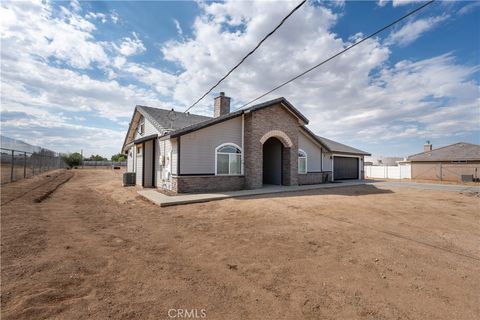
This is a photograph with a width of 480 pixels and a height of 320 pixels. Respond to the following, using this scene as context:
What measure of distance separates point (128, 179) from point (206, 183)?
759 cm

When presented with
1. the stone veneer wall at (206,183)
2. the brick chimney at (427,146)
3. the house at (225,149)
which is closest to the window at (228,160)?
the house at (225,149)

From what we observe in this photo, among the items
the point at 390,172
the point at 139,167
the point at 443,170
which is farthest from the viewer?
the point at 390,172

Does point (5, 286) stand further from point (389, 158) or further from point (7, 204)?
point (389, 158)

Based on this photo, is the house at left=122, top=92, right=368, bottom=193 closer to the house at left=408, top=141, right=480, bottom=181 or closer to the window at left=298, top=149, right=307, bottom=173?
the window at left=298, top=149, right=307, bottom=173

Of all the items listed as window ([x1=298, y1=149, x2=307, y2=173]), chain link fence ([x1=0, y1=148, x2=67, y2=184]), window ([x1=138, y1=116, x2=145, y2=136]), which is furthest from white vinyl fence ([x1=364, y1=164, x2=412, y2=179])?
chain link fence ([x1=0, y1=148, x2=67, y2=184])

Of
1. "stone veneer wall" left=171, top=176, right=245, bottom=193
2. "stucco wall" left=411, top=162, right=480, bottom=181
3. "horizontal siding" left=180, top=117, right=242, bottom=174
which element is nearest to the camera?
"stone veneer wall" left=171, top=176, right=245, bottom=193

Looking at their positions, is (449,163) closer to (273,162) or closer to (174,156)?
(273,162)

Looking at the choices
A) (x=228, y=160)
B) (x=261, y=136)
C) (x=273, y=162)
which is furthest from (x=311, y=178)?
(x=228, y=160)

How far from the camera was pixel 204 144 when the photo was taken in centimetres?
1223

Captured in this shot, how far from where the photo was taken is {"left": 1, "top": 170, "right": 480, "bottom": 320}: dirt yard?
109 inches

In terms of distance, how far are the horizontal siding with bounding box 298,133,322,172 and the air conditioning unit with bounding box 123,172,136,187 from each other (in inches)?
500

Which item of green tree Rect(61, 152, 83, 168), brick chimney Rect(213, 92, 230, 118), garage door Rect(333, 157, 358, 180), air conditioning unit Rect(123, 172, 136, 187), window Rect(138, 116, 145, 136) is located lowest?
air conditioning unit Rect(123, 172, 136, 187)

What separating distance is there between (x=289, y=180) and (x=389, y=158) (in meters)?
51.3

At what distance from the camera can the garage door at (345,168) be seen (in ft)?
70.4
